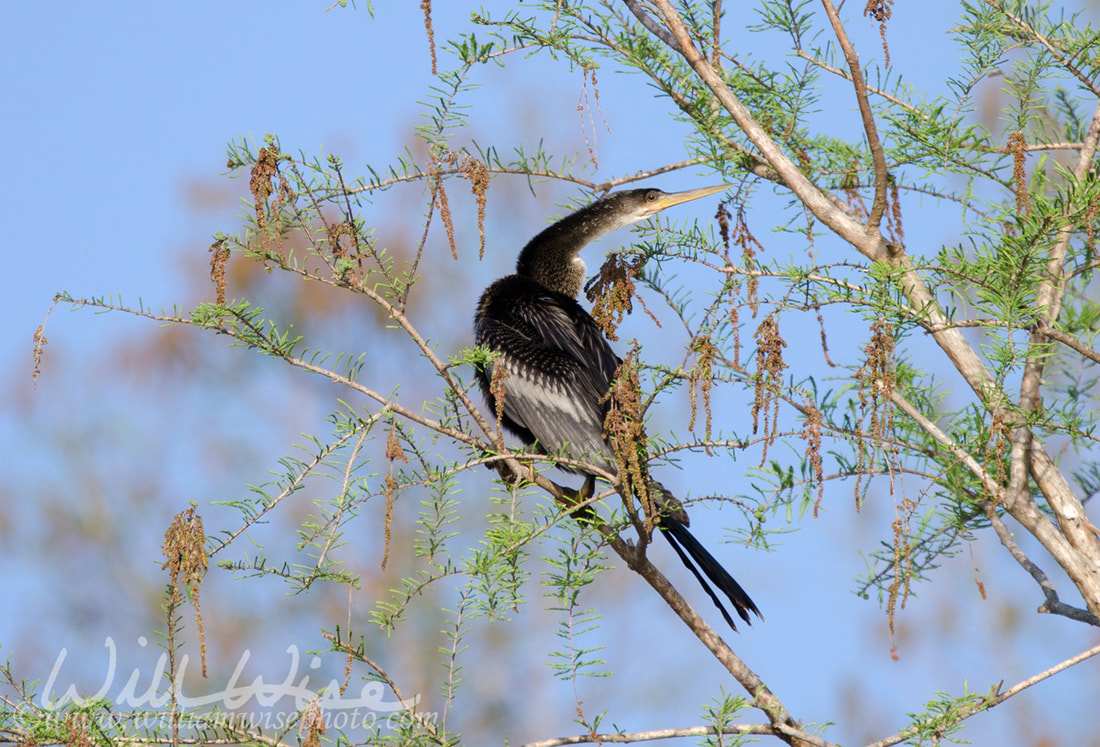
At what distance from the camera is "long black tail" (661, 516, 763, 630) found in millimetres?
2312

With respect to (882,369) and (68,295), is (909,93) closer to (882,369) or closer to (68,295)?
(882,369)

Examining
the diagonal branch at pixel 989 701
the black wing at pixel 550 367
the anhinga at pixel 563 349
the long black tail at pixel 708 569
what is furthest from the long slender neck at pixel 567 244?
the diagonal branch at pixel 989 701

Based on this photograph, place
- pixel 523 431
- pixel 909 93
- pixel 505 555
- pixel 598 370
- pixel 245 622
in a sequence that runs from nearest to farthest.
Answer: pixel 505 555 → pixel 909 93 → pixel 598 370 → pixel 523 431 → pixel 245 622

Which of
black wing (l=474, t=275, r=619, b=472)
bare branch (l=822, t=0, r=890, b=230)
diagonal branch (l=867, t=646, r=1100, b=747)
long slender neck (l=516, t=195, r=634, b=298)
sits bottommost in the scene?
diagonal branch (l=867, t=646, r=1100, b=747)

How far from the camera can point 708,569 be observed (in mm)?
2338

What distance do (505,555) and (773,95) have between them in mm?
1402

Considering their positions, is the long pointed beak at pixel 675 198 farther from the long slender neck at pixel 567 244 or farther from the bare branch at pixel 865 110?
the bare branch at pixel 865 110

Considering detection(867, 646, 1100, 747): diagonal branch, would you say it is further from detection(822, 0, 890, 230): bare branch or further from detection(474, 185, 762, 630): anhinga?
detection(822, 0, 890, 230): bare branch

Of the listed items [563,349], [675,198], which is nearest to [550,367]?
[563,349]

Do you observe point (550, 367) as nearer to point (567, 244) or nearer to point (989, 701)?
point (567, 244)

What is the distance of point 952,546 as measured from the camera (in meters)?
2.55

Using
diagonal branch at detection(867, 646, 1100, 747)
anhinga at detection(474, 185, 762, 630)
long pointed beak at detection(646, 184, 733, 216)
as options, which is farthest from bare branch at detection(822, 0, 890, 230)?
long pointed beak at detection(646, 184, 733, 216)

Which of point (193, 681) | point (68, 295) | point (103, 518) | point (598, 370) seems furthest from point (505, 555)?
point (103, 518)

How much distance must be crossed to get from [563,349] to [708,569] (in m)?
0.98
